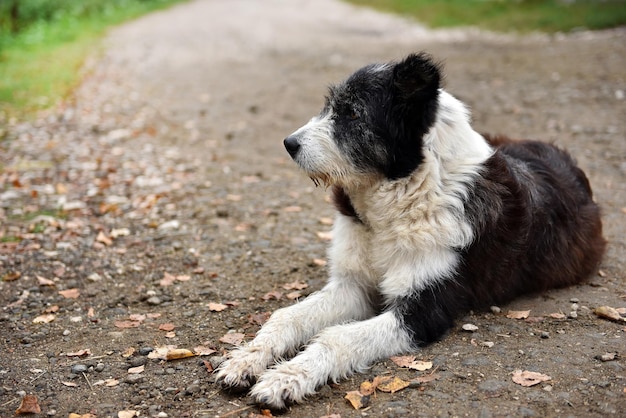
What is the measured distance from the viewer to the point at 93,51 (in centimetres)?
1738

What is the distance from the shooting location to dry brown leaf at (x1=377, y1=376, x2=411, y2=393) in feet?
12.2

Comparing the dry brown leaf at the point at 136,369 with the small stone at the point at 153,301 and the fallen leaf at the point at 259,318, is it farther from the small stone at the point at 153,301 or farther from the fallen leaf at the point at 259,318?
the small stone at the point at 153,301

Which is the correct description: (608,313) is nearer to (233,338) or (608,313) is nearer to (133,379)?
(233,338)

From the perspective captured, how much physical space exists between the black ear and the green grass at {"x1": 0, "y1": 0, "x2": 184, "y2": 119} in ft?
28.6

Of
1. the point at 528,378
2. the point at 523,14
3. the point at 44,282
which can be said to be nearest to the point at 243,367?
the point at 528,378

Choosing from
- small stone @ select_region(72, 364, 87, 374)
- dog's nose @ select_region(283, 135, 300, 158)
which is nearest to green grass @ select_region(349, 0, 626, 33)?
dog's nose @ select_region(283, 135, 300, 158)

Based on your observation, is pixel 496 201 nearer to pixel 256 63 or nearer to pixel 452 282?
pixel 452 282

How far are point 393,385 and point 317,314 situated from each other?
0.84 m

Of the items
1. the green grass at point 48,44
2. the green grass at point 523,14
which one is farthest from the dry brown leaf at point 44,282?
the green grass at point 523,14

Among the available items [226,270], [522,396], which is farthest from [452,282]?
[226,270]

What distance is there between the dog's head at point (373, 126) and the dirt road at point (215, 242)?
4.06 ft

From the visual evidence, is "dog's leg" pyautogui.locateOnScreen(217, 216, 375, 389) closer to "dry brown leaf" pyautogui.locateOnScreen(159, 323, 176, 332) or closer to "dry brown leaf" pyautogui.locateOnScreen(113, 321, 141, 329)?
"dry brown leaf" pyautogui.locateOnScreen(159, 323, 176, 332)

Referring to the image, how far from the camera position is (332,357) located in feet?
12.7

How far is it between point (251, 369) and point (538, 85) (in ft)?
33.0
